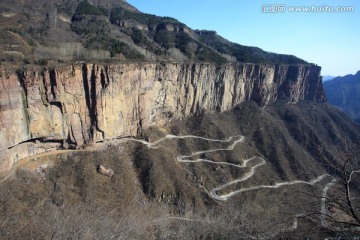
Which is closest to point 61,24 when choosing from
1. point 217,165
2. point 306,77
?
point 217,165

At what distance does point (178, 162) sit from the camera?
6688 centimetres

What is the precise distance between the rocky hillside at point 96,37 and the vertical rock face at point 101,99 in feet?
20.5

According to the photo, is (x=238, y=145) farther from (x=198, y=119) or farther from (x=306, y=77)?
(x=306, y=77)

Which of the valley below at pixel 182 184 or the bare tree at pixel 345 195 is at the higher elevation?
the bare tree at pixel 345 195

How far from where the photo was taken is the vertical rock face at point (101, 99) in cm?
4806

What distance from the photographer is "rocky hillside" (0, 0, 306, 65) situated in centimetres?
6344

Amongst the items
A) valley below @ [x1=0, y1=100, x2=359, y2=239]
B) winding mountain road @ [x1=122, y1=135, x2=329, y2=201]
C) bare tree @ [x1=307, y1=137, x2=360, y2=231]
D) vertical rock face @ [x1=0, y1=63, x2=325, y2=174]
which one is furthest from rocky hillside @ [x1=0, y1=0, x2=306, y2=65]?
bare tree @ [x1=307, y1=137, x2=360, y2=231]

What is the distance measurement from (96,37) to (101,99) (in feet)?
102

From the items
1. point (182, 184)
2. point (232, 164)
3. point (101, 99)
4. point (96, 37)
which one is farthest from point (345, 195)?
point (96, 37)

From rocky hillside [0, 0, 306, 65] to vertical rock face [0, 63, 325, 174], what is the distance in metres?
6.24

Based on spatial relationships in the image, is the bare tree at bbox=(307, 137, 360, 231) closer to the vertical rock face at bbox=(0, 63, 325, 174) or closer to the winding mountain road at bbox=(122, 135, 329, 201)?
the winding mountain road at bbox=(122, 135, 329, 201)

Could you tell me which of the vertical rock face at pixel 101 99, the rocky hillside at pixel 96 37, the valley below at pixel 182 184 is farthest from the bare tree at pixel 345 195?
the rocky hillside at pixel 96 37

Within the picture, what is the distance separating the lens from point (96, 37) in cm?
8369

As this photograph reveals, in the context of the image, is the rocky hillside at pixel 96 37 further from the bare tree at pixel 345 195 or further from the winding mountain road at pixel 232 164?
the bare tree at pixel 345 195
